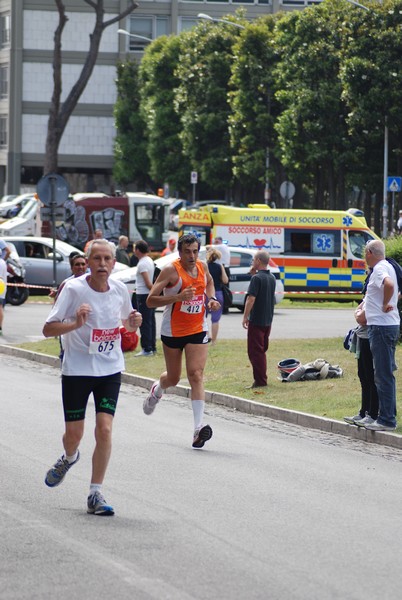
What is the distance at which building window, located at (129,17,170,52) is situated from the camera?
308 feet

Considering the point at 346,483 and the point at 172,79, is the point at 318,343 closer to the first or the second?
the point at 346,483

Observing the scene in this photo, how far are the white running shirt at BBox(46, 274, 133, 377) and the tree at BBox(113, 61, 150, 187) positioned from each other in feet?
239

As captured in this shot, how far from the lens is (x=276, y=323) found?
95.4 feet

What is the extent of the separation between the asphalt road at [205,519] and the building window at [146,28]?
81816 mm

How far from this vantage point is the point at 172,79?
7750 cm

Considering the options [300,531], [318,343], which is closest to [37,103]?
[318,343]

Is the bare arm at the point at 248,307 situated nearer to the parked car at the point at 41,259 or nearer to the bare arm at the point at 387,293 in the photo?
the bare arm at the point at 387,293

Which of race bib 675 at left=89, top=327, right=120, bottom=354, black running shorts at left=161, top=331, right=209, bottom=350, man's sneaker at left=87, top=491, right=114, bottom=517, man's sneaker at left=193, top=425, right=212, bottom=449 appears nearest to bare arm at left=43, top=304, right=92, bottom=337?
race bib 675 at left=89, top=327, right=120, bottom=354

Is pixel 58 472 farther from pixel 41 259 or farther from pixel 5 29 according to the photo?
pixel 5 29

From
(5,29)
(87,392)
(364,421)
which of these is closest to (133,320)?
(87,392)

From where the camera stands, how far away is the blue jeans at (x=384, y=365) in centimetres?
1309

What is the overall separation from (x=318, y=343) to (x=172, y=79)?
56386 millimetres

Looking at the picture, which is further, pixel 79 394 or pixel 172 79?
pixel 172 79

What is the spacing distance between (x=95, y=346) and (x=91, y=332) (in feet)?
0.30
